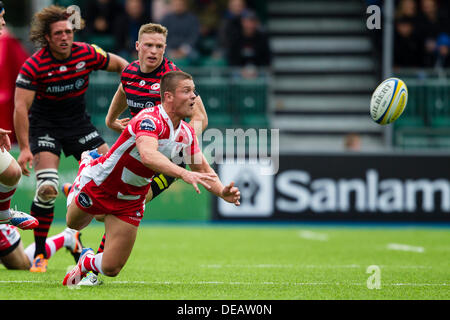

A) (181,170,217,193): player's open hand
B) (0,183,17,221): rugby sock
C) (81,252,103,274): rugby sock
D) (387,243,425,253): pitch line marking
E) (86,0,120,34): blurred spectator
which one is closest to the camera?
(181,170,217,193): player's open hand

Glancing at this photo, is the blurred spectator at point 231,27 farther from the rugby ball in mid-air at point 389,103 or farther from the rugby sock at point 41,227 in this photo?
the rugby sock at point 41,227

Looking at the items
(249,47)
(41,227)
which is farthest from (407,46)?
(41,227)

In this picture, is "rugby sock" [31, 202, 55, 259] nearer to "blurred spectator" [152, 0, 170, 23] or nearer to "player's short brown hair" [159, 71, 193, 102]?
"player's short brown hair" [159, 71, 193, 102]

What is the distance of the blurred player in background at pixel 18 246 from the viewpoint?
7.58 m

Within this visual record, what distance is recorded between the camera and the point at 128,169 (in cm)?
620

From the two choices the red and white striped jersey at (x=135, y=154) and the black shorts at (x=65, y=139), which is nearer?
the red and white striped jersey at (x=135, y=154)

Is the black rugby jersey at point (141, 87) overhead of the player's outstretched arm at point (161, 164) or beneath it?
overhead

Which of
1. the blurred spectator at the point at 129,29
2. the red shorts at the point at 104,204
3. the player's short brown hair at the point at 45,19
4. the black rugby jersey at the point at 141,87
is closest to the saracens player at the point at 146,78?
the black rugby jersey at the point at 141,87

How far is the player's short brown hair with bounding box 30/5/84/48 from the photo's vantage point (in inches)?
303

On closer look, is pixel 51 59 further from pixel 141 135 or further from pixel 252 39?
pixel 252 39

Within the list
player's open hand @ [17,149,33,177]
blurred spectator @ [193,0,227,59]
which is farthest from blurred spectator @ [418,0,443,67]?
→ player's open hand @ [17,149,33,177]

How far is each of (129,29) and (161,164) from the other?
1130 centimetres

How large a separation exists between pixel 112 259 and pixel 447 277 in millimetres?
3165

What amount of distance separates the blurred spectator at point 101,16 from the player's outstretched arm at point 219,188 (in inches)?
443
